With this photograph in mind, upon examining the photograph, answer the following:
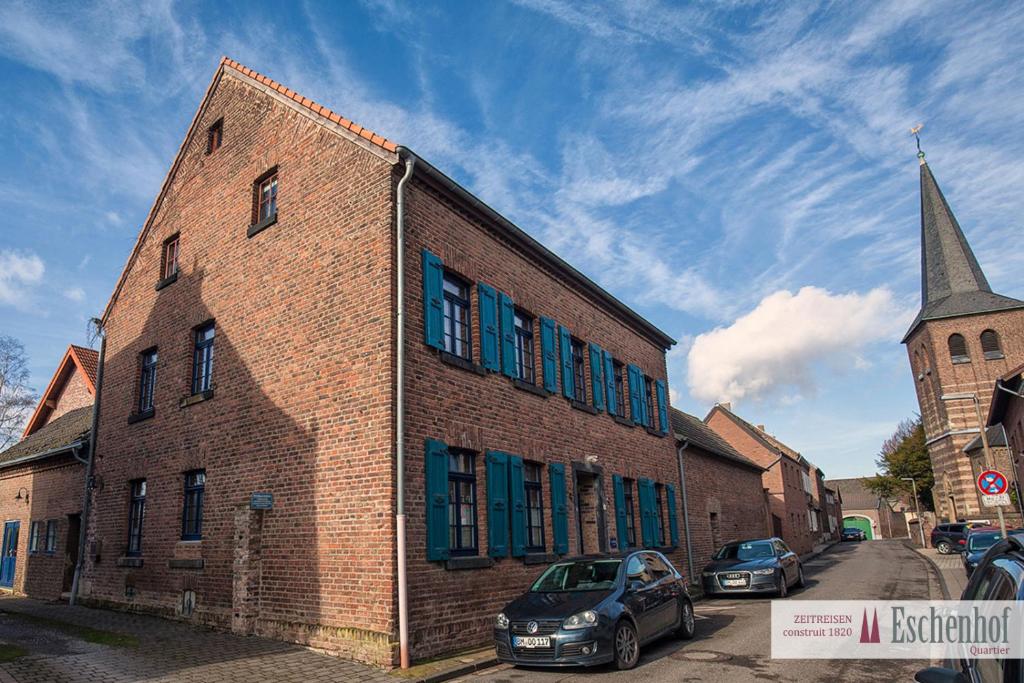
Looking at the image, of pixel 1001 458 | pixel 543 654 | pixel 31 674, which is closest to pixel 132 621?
pixel 31 674

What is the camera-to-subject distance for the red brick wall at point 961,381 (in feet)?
136

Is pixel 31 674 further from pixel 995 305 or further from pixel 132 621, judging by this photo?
pixel 995 305

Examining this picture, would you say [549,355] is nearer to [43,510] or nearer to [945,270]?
[43,510]

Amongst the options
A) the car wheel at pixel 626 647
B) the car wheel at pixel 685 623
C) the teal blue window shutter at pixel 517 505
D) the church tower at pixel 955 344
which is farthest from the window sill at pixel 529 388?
the church tower at pixel 955 344

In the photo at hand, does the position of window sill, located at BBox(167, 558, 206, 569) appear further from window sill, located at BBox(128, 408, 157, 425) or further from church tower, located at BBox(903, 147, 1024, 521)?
church tower, located at BBox(903, 147, 1024, 521)

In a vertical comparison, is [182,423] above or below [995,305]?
below

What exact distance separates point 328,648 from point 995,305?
4731cm

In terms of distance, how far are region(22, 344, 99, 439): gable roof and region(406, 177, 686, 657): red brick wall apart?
1547 centimetres

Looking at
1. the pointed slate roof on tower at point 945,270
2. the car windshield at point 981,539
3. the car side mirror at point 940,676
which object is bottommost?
the car windshield at point 981,539

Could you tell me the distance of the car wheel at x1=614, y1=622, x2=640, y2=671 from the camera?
8.22 meters

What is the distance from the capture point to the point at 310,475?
34.2 feet

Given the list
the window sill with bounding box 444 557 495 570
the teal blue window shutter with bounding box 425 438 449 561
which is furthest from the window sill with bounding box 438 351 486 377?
the window sill with bounding box 444 557 495 570

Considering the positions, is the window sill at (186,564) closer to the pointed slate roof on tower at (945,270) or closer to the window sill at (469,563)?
the window sill at (469,563)

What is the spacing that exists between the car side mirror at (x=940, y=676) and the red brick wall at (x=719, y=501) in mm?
17746
